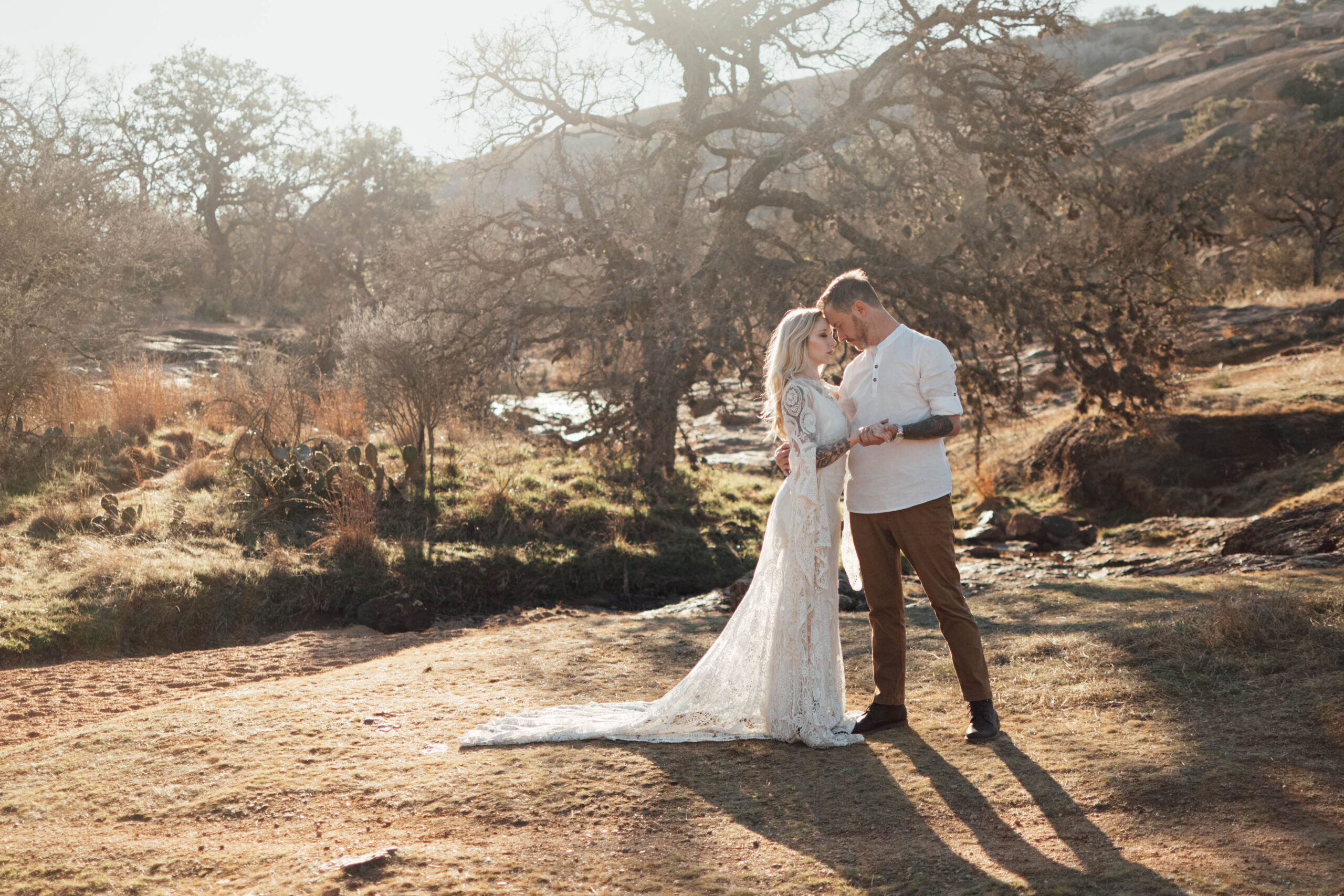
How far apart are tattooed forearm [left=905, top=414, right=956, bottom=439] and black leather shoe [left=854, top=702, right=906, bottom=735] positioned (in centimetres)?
126

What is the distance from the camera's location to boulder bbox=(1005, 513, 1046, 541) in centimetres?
1138

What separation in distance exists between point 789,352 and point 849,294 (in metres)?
0.36

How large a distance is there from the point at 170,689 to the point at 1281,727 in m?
6.19

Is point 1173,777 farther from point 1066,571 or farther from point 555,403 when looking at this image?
point 555,403

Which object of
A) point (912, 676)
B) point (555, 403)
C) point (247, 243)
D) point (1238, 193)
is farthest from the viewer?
point (247, 243)

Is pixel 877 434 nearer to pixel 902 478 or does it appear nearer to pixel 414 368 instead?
pixel 902 478

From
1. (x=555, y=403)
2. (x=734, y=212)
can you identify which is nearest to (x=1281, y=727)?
(x=734, y=212)

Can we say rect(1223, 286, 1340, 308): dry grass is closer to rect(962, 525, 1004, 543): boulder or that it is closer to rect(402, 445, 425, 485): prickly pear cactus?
rect(962, 525, 1004, 543): boulder

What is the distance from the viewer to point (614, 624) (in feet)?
25.0

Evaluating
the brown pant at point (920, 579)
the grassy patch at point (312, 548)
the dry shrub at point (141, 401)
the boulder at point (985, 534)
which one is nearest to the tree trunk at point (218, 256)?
the dry shrub at point (141, 401)

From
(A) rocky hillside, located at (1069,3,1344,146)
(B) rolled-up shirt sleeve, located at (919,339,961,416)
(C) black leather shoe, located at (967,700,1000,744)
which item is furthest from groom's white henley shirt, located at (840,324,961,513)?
(A) rocky hillside, located at (1069,3,1344,146)

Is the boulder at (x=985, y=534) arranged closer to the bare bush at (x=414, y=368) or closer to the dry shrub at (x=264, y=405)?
the bare bush at (x=414, y=368)

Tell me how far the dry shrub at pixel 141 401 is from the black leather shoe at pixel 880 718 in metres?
11.5

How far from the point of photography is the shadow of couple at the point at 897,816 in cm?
281
